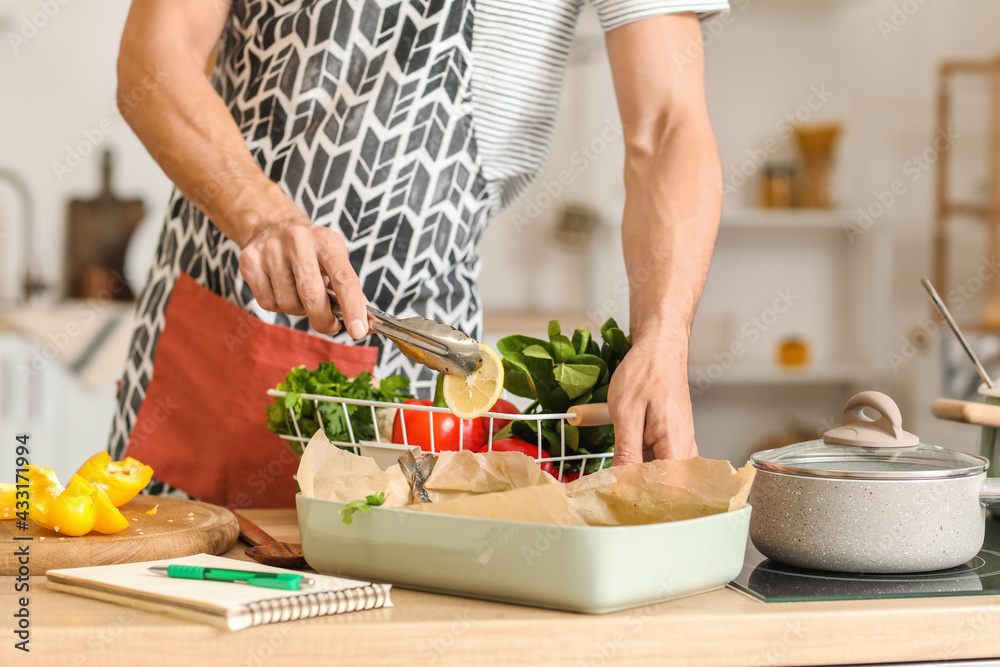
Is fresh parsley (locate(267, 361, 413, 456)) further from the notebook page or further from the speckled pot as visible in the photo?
the speckled pot

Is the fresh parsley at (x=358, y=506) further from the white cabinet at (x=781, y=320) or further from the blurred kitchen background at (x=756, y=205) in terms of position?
the white cabinet at (x=781, y=320)

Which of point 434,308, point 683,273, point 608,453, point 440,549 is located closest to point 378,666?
point 440,549

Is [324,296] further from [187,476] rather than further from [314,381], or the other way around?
[187,476]

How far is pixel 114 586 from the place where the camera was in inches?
22.7

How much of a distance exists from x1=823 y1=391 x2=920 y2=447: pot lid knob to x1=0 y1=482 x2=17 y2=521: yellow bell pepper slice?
647mm

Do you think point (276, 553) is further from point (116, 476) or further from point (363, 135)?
point (363, 135)

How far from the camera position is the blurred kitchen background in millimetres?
2945

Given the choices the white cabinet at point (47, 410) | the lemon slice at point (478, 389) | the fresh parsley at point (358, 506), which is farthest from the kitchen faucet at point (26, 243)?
the fresh parsley at point (358, 506)

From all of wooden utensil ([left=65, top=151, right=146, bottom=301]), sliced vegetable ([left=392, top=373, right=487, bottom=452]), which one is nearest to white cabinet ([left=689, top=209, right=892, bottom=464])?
wooden utensil ([left=65, top=151, right=146, bottom=301])

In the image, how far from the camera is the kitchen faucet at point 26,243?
116 inches

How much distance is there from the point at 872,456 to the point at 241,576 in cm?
46

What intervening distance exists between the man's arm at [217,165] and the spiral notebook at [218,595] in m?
0.23

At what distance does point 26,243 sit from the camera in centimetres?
294

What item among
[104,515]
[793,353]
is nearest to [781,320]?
[793,353]
